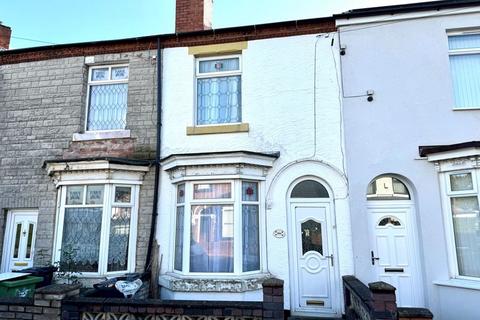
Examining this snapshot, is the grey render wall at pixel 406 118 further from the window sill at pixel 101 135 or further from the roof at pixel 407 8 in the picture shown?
the window sill at pixel 101 135

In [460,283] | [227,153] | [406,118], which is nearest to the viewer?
[460,283]

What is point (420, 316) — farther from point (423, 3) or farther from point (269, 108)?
point (423, 3)

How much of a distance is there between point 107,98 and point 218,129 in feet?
9.61

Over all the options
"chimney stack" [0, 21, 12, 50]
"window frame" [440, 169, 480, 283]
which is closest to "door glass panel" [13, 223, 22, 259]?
"chimney stack" [0, 21, 12, 50]

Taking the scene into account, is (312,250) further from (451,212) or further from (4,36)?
(4,36)

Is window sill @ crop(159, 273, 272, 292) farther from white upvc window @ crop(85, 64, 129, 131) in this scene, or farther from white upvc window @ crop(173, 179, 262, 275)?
white upvc window @ crop(85, 64, 129, 131)

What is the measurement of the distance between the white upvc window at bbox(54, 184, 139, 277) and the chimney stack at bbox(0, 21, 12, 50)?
5.18 meters

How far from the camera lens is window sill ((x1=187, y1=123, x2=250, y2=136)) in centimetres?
732

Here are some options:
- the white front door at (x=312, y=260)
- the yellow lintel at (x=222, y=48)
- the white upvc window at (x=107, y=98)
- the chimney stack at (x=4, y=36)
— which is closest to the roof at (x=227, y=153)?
the white front door at (x=312, y=260)

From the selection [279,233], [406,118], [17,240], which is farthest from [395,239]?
[17,240]

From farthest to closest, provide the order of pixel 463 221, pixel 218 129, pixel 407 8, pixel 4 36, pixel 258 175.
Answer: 1. pixel 4 36
2. pixel 218 129
3. pixel 407 8
4. pixel 258 175
5. pixel 463 221

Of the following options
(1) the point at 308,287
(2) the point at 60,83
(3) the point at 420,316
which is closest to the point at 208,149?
(1) the point at 308,287

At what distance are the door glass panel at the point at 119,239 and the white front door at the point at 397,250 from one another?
500 centimetres

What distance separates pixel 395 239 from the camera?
263 inches
